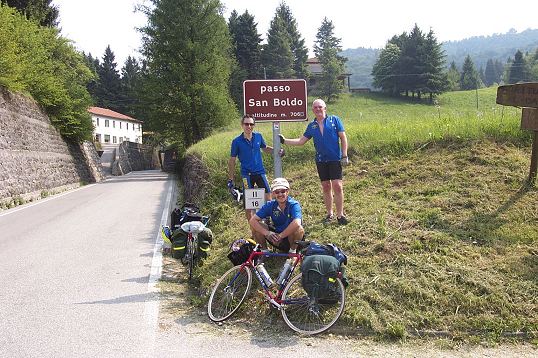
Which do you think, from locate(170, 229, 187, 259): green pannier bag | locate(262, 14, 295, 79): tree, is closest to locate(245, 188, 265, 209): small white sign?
locate(170, 229, 187, 259): green pannier bag

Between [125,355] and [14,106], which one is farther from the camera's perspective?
[14,106]

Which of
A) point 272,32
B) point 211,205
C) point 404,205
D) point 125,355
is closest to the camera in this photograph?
point 125,355

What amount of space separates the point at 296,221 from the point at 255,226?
0.56 m

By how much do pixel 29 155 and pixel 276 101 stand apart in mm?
16580

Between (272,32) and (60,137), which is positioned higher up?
(272,32)

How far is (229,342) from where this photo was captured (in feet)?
14.4

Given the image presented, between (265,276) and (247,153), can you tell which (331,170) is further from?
(265,276)

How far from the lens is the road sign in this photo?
7.06 metres

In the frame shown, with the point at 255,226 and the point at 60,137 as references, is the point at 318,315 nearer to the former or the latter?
the point at 255,226

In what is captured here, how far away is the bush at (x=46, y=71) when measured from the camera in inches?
711

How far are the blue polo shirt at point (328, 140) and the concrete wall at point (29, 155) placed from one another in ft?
42.5

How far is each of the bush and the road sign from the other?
1753cm

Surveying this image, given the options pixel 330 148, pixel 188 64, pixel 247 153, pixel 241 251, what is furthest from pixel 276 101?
pixel 188 64

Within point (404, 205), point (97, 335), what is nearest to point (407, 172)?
point (404, 205)
